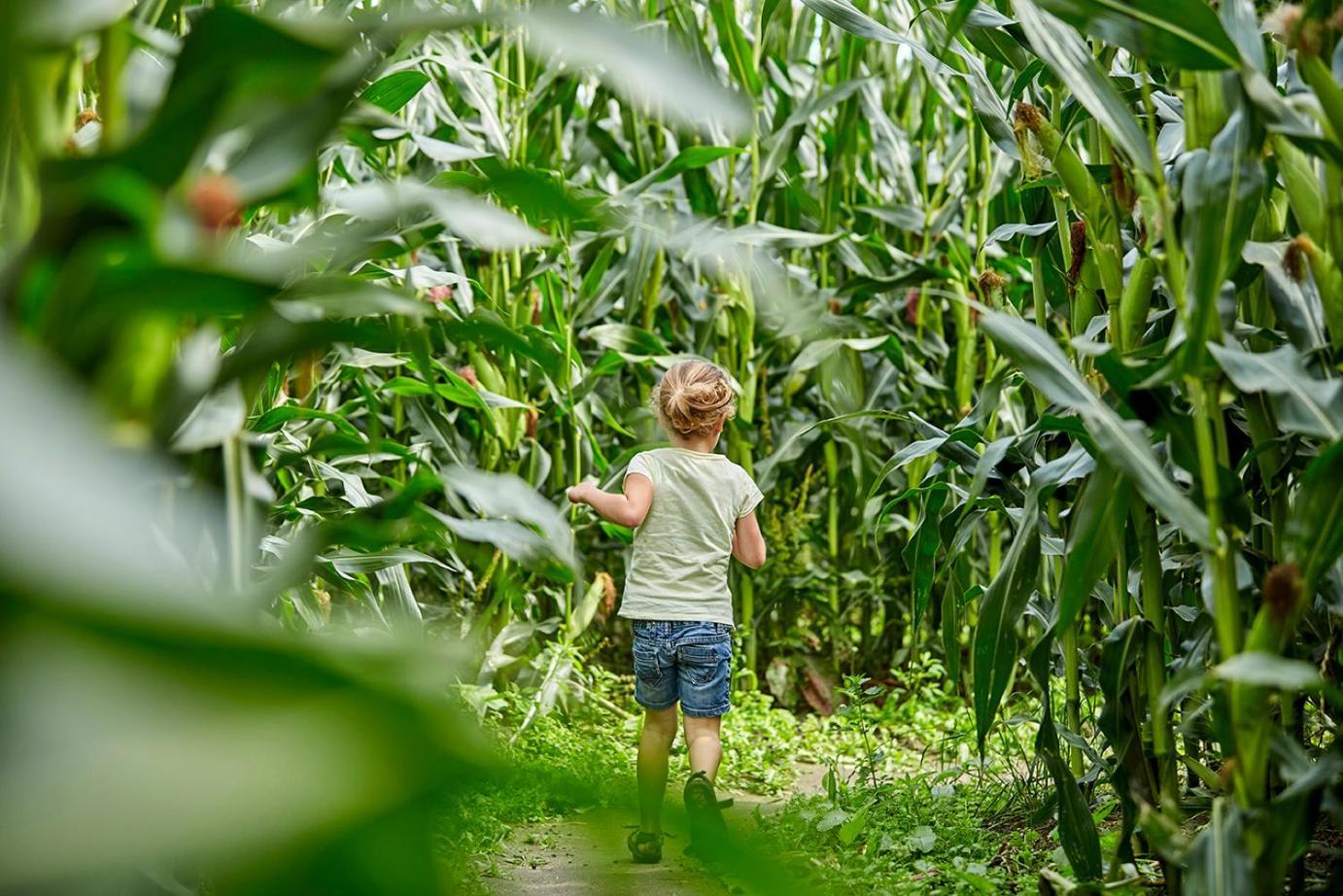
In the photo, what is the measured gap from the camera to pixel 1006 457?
167 centimetres

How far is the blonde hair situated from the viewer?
2621mm

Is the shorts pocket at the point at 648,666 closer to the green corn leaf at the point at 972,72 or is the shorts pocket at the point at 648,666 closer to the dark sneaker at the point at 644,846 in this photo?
the dark sneaker at the point at 644,846

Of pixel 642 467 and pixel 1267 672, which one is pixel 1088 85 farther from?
pixel 642 467

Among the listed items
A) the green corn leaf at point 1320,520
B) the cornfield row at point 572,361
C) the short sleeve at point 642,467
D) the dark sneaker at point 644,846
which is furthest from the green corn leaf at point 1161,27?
the short sleeve at point 642,467

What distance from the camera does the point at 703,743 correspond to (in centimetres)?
245

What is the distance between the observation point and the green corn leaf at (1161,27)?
105 centimetres

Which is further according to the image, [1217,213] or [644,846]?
[644,846]

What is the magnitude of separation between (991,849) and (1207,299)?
1216 millimetres

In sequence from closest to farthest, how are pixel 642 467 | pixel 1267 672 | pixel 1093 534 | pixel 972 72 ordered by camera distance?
pixel 1267 672 < pixel 1093 534 < pixel 972 72 < pixel 642 467

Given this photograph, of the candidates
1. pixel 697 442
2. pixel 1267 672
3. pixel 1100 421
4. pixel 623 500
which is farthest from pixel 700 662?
pixel 1267 672

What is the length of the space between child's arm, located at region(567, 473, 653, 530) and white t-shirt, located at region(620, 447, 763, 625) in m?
0.05

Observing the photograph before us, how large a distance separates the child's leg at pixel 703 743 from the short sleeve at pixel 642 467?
53 cm

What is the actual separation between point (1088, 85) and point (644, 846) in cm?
151

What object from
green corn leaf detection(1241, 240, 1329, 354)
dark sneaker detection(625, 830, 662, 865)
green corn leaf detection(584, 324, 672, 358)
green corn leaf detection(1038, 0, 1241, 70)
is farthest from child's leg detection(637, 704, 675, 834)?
green corn leaf detection(1038, 0, 1241, 70)
